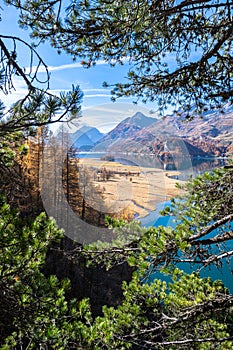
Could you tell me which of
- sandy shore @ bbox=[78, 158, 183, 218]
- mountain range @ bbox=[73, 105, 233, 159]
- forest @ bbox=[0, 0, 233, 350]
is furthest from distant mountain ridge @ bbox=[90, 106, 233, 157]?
sandy shore @ bbox=[78, 158, 183, 218]

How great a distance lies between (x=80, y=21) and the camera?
3512mm

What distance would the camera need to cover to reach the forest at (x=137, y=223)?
2.66 meters

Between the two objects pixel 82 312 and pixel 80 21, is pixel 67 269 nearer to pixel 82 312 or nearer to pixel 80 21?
pixel 82 312

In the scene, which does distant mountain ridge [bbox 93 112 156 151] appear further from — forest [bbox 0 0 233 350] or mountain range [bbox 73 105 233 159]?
forest [bbox 0 0 233 350]

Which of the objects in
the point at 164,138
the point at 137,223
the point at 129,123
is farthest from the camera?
the point at 129,123

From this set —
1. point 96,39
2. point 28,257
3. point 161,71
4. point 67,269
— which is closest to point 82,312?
point 28,257

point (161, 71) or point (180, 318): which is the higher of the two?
point (161, 71)

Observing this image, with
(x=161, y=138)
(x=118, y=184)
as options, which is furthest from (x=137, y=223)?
(x=161, y=138)

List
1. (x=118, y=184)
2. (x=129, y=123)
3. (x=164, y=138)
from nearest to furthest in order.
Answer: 1. (x=118, y=184)
2. (x=164, y=138)
3. (x=129, y=123)

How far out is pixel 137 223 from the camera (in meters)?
3.73

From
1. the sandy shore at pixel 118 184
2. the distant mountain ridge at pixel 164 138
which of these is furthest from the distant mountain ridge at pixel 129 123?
Result: the sandy shore at pixel 118 184

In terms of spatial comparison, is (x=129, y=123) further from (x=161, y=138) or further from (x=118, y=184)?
(x=118, y=184)

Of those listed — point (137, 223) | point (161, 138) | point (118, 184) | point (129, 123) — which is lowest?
point (118, 184)

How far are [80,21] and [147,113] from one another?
1.79 m
